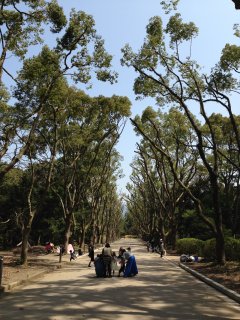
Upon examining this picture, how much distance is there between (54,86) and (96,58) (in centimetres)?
237

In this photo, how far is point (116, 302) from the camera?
10672mm

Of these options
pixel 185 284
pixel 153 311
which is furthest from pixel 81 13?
pixel 153 311

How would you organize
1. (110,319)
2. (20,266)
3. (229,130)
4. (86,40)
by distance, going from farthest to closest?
(229,130) < (20,266) < (86,40) < (110,319)

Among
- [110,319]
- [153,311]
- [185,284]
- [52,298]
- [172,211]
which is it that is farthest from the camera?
[172,211]

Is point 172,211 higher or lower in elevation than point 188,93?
lower

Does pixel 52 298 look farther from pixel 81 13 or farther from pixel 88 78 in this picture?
pixel 81 13

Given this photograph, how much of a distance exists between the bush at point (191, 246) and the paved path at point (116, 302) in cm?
1432

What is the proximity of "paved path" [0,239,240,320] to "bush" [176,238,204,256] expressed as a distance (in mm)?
14322

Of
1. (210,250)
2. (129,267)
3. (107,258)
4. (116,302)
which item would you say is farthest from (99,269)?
(210,250)

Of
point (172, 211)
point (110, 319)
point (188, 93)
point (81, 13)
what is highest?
point (81, 13)

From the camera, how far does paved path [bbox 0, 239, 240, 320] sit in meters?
8.98

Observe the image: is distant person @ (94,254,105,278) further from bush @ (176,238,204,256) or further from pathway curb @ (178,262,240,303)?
bush @ (176,238,204,256)

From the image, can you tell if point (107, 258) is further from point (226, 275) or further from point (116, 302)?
point (116, 302)

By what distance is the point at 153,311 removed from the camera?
31.2 feet
